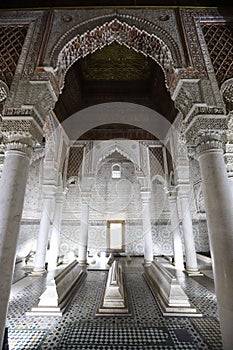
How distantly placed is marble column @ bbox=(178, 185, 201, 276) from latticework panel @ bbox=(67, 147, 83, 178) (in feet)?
14.2

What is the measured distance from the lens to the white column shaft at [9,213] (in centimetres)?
226

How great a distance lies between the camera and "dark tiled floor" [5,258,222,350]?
99.0 inches

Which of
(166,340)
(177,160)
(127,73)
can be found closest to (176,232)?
(177,160)

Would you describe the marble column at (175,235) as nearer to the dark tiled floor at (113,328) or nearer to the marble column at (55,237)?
the dark tiled floor at (113,328)

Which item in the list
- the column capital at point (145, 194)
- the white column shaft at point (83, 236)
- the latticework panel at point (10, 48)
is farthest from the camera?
the column capital at point (145, 194)

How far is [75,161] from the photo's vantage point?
334 inches

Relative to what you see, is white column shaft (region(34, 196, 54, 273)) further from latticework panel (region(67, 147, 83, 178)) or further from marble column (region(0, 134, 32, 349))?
marble column (region(0, 134, 32, 349))

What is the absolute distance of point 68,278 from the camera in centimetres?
467

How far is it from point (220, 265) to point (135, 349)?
151 centimetres

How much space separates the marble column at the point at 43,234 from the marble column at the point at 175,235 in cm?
464

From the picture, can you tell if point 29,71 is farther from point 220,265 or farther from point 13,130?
Result: point 220,265

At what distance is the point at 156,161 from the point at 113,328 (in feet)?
21.3

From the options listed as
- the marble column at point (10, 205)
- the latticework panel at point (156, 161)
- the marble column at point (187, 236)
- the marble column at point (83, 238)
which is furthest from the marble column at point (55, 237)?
the marble column at point (10, 205)

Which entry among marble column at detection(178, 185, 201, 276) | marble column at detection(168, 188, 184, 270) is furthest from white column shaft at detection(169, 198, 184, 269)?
marble column at detection(178, 185, 201, 276)
